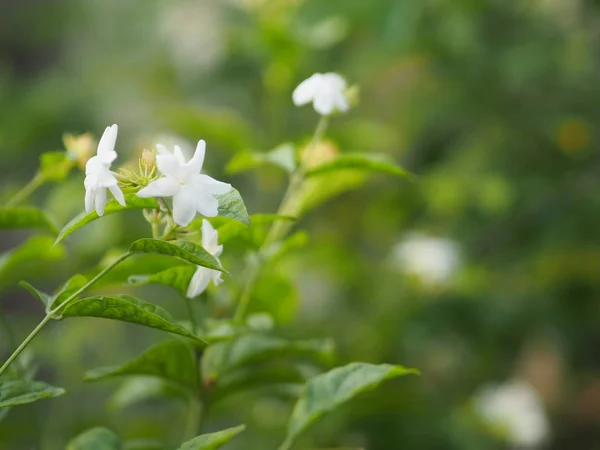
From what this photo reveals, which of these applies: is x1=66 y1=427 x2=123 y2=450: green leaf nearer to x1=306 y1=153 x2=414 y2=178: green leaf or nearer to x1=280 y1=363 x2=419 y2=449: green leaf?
x1=280 y1=363 x2=419 y2=449: green leaf

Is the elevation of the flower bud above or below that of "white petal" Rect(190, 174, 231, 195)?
above

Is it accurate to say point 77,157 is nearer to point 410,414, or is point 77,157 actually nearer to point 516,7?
point 410,414

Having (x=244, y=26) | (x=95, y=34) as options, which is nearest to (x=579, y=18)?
(x=244, y=26)

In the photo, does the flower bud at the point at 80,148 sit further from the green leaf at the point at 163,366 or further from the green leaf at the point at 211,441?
the green leaf at the point at 211,441

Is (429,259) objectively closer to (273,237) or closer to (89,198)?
(273,237)

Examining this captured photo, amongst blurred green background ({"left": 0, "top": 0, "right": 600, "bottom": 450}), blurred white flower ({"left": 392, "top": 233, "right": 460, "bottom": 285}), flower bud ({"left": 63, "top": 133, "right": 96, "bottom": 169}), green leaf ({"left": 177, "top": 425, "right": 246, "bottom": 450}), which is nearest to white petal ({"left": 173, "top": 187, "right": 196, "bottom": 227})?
green leaf ({"left": 177, "top": 425, "right": 246, "bottom": 450})
